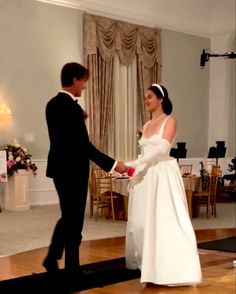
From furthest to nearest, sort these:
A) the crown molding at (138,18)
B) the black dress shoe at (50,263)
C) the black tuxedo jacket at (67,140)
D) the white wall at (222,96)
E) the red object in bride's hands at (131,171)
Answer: the white wall at (222,96)
the crown molding at (138,18)
the red object in bride's hands at (131,171)
the black dress shoe at (50,263)
the black tuxedo jacket at (67,140)

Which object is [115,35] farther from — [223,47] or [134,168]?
[134,168]

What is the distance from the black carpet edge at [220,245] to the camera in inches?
268

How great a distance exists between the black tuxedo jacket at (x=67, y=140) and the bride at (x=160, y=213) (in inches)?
25.8

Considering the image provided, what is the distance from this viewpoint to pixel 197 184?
987 centimetres

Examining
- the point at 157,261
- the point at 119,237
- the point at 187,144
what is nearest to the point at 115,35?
the point at 187,144

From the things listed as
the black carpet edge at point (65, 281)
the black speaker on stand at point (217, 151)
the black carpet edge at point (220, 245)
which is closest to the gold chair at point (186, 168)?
the black speaker on stand at point (217, 151)

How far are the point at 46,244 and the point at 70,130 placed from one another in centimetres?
310

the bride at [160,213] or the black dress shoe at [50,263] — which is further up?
the bride at [160,213]

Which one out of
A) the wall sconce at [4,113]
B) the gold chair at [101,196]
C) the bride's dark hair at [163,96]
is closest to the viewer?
the bride's dark hair at [163,96]

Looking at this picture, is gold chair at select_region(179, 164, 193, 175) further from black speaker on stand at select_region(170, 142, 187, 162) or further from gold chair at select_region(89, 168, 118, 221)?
gold chair at select_region(89, 168, 118, 221)

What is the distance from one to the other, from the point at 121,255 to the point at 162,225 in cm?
161

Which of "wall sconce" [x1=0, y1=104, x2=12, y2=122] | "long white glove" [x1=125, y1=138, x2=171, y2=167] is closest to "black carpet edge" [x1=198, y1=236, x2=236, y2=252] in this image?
"long white glove" [x1=125, y1=138, x2=171, y2=167]

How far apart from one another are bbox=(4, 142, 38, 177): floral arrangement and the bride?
5.68 meters

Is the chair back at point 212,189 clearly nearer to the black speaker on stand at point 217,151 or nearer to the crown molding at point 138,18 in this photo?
the black speaker on stand at point 217,151
